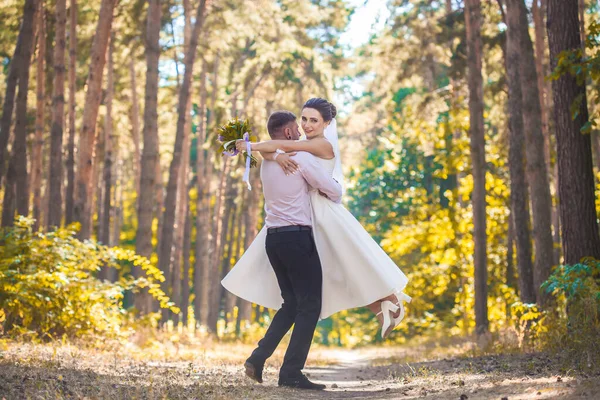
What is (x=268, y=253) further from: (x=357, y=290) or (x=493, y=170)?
(x=493, y=170)

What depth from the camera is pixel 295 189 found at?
7.00 m

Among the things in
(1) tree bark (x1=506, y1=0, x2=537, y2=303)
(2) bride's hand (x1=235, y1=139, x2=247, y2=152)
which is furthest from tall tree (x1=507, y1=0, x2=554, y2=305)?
(2) bride's hand (x1=235, y1=139, x2=247, y2=152)

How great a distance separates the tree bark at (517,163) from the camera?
13.8m

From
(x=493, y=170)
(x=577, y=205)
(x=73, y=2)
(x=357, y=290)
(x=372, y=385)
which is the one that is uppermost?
(x=73, y=2)

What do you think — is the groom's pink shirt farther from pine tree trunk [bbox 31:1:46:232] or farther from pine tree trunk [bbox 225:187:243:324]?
pine tree trunk [bbox 225:187:243:324]

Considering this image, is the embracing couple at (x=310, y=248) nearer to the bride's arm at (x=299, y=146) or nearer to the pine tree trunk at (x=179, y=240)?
the bride's arm at (x=299, y=146)

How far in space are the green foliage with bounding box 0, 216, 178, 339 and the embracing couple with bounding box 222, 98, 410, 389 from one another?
4563mm

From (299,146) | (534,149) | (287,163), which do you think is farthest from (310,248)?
(534,149)

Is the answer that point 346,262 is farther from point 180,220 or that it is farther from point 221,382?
point 180,220

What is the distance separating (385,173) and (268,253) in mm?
31827

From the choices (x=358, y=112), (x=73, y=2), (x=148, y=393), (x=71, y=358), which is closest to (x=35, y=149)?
(x=73, y=2)

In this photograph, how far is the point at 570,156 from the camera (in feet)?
34.0

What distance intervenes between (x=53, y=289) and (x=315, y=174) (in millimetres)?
5502

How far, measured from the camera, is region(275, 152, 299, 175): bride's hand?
274 inches
